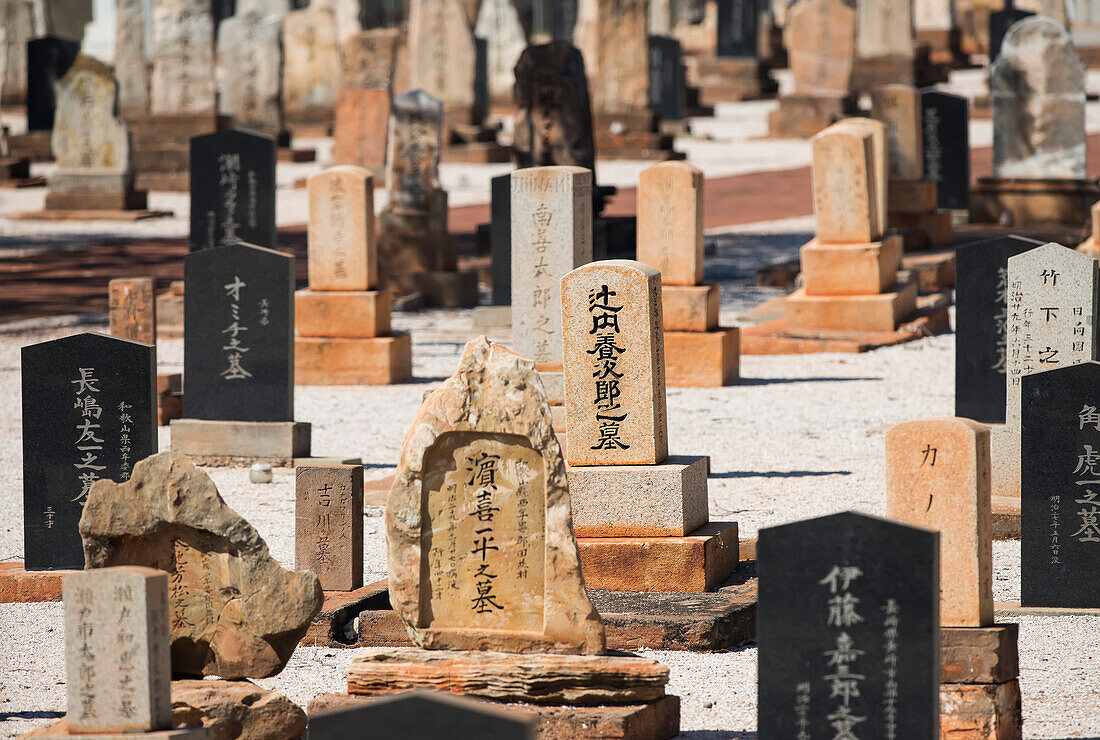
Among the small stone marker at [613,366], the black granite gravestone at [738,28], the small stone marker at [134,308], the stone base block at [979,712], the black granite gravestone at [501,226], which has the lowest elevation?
the stone base block at [979,712]

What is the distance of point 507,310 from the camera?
13242 millimetres

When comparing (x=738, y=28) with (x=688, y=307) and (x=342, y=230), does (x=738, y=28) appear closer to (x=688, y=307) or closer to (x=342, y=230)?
(x=688, y=307)

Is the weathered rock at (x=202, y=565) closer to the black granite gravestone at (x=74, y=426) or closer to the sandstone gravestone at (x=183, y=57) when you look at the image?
the black granite gravestone at (x=74, y=426)

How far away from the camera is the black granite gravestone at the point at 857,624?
413 cm

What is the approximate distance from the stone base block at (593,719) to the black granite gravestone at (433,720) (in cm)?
123

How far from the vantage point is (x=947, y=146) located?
1695 cm

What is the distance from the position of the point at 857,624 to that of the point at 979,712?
0.91 metres

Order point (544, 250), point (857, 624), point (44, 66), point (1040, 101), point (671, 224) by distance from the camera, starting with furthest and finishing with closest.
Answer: point (44, 66) < point (1040, 101) < point (671, 224) < point (544, 250) < point (857, 624)

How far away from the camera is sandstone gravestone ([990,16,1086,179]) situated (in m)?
16.4

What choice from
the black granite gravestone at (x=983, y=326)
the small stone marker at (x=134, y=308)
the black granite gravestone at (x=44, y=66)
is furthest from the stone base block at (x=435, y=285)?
the black granite gravestone at (x=44, y=66)

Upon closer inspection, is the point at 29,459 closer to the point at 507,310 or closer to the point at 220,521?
the point at 220,521

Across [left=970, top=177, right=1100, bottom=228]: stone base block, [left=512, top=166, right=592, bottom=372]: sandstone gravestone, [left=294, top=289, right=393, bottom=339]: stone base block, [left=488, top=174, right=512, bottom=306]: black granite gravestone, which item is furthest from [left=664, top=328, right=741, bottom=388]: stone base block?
[left=970, top=177, right=1100, bottom=228]: stone base block

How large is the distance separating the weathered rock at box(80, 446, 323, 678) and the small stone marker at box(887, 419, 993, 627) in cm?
190

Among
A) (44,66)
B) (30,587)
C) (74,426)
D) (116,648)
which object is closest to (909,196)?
(74,426)
